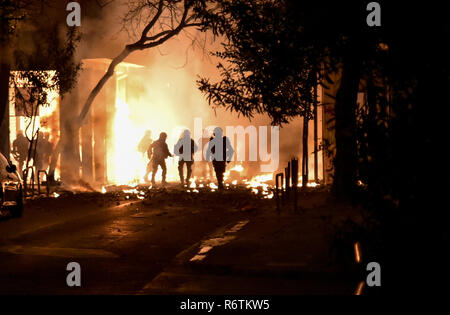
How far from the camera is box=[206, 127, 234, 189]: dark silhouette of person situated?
2438 centimetres

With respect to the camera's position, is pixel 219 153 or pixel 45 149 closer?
pixel 219 153

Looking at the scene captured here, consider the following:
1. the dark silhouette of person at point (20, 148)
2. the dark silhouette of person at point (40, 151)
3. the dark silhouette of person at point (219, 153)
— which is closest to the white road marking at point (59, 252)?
the dark silhouette of person at point (219, 153)

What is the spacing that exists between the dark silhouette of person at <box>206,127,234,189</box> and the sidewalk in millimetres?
12132

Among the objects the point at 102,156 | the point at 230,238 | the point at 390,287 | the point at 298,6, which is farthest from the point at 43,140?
the point at 390,287

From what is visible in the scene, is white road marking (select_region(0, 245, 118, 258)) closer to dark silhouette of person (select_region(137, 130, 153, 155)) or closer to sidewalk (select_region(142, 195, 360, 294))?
sidewalk (select_region(142, 195, 360, 294))

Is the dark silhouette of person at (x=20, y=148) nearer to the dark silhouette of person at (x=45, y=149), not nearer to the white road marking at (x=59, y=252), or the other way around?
the dark silhouette of person at (x=45, y=149)

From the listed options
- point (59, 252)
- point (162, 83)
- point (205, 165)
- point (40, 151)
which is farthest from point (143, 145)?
point (59, 252)

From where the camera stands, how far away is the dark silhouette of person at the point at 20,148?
28.1 meters

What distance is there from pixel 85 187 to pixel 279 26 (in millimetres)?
16430

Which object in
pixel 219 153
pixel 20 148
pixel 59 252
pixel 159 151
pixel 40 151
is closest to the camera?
pixel 59 252

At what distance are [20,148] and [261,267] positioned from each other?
20.8 metres

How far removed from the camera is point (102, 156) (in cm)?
3127

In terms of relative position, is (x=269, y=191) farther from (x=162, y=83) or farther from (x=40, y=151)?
(x=162, y=83)

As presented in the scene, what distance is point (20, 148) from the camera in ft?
92.6
